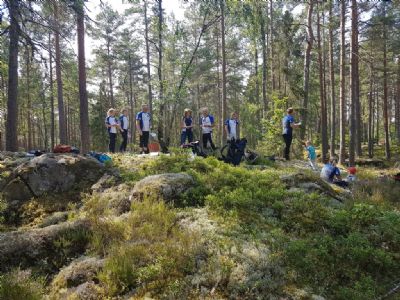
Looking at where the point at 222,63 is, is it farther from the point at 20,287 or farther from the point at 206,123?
the point at 20,287

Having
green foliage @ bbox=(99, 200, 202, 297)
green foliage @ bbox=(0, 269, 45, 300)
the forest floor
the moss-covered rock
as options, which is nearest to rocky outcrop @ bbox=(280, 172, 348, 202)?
the forest floor

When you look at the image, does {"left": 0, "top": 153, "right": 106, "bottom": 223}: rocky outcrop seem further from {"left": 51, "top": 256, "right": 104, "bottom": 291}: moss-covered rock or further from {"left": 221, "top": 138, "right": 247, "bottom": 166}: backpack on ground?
{"left": 221, "top": 138, "right": 247, "bottom": 166}: backpack on ground

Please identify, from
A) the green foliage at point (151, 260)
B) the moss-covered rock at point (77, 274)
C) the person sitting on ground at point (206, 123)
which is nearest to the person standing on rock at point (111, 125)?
the person sitting on ground at point (206, 123)

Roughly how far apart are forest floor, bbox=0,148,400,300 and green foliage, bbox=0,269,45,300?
15 mm

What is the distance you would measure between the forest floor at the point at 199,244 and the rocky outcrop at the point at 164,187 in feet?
0.07

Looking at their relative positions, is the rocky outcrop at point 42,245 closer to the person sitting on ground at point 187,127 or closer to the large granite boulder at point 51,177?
the large granite boulder at point 51,177

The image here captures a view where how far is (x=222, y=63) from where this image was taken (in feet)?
69.0

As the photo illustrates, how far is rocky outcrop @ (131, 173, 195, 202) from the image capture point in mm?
6859

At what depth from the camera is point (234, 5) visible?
15062mm

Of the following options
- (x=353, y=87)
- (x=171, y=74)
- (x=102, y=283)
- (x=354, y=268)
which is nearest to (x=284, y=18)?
(x=353, y=87)

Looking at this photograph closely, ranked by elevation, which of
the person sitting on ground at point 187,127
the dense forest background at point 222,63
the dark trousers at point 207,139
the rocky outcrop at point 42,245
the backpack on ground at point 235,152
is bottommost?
the rocky outcrop at point 42,245

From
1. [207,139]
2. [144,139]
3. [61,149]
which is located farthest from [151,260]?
[144,139]

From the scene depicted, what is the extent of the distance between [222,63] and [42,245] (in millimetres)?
17233

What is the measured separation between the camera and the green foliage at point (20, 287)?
4.26 m
